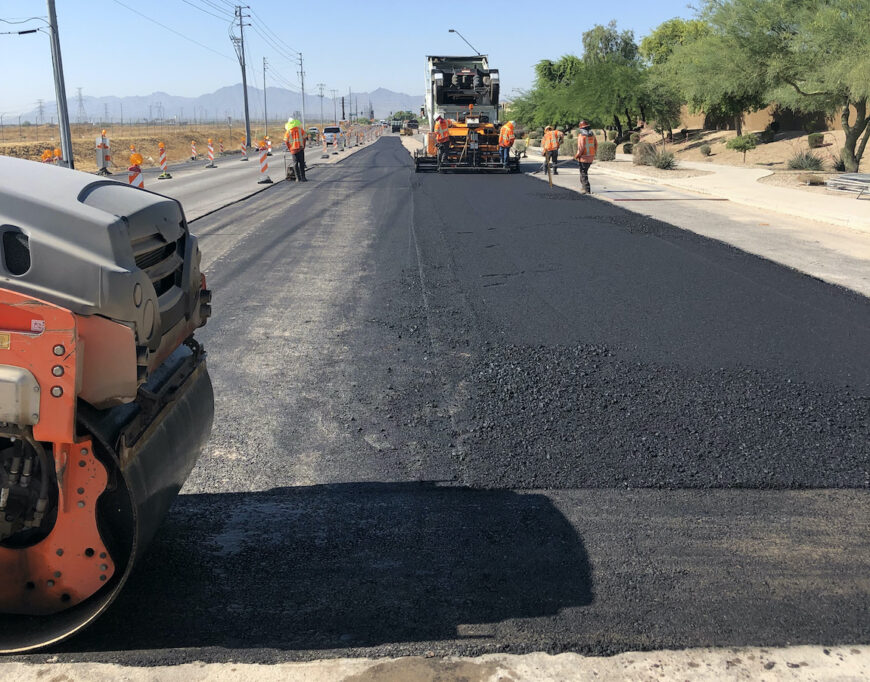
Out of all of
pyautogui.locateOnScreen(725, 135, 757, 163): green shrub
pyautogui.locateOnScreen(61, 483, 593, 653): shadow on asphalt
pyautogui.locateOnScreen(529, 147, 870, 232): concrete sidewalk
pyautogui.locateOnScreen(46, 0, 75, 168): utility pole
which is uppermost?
pyautogui.locateOnScreen(46, 0, 75, 168): utility pole

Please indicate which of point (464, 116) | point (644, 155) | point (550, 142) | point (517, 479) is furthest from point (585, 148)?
point (517, 479)

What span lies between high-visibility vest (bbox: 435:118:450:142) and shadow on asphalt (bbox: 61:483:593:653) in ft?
88.8

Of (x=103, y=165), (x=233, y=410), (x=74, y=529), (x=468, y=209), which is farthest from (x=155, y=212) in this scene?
(x=103, y=165)

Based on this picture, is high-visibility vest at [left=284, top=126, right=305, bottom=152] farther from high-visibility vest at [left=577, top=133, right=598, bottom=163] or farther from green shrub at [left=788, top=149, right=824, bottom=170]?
green shrub at [left=788, top=149, right=824, bottom=170]

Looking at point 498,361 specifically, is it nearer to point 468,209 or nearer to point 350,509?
point 350,509

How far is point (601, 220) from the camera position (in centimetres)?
1653

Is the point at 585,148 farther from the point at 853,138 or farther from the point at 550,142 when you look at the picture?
the point at 853,138

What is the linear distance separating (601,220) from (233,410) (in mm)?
12001

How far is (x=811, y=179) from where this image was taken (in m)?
25.2

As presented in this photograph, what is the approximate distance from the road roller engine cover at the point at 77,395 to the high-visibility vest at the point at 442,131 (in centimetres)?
2775

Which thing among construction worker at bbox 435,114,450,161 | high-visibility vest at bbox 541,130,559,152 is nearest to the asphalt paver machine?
construction worker at bbox 435,114,450,161

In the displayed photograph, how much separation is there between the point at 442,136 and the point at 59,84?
13.3 meters

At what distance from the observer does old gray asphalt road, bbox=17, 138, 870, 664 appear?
3.48 meters

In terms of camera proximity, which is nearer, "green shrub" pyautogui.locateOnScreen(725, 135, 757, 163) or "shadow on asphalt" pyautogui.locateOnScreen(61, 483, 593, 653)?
"shadow on asphalt" pyautogui.locateOnScreen(61, 483, 593, 653)
